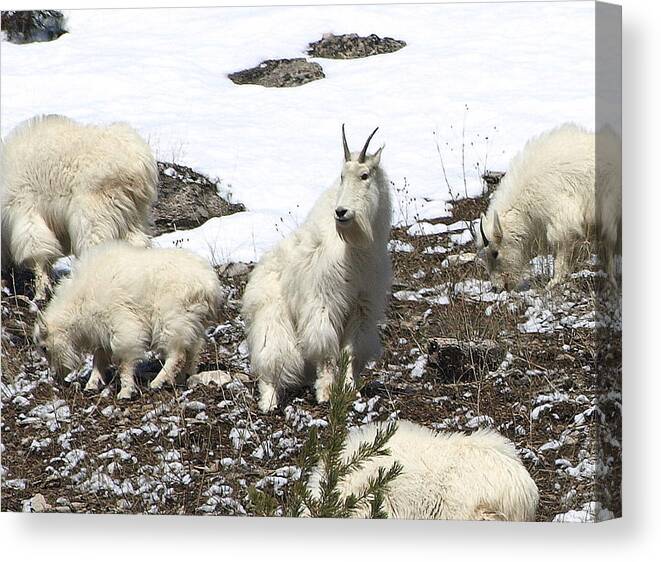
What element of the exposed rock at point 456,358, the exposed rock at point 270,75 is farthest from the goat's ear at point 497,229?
the exposed rock at point 270,75

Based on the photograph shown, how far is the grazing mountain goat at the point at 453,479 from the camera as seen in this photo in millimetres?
7391

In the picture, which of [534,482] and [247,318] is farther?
[247,318]

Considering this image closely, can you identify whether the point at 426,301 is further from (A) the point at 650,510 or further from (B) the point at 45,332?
(B) the point at 45,332

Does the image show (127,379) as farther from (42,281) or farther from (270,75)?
(270,75)

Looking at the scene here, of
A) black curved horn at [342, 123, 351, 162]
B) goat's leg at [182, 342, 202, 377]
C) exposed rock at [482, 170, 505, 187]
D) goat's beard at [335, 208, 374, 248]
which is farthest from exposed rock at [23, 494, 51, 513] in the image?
exposed rock at [482, 170, 505, 187]

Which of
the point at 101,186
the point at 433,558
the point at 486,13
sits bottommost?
the point at 433,558

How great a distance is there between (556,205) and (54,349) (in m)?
2.71

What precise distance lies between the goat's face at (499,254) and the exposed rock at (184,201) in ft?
3.98

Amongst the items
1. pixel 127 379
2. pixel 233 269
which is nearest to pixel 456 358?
pixel 233 269

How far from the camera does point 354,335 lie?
8.13 meters

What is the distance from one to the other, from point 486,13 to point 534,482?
224 cm

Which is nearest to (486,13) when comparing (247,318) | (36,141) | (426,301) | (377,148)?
(377,148)

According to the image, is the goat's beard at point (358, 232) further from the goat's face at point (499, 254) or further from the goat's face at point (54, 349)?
the goat's face at point (54, 349)

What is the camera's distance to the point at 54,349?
861cm
